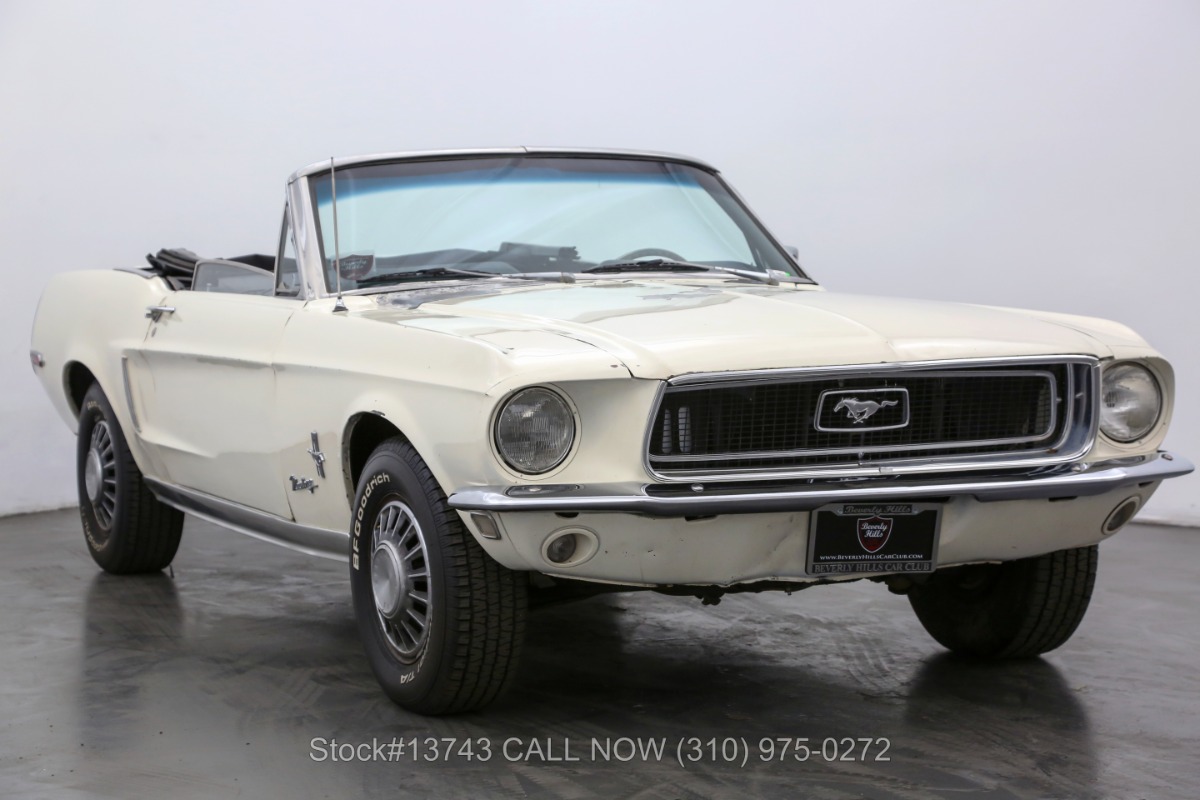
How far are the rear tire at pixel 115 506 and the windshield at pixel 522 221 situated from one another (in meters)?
1.57

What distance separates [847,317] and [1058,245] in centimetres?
429

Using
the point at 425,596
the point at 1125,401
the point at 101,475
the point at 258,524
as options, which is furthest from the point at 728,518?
the point at 101,475

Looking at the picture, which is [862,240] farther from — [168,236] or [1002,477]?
[1002,477]

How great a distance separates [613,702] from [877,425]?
41.4 inches

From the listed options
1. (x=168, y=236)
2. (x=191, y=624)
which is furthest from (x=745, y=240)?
(x=168, y=236)

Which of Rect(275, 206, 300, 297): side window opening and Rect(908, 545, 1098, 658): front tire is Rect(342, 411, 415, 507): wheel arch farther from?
Rect(908, 545, 1098, 658): front tire

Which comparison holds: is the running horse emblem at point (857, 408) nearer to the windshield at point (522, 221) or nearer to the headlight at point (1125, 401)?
the headlight at point (1125, 401)

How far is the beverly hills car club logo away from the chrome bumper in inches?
3.0

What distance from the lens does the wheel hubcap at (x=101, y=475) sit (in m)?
5.38

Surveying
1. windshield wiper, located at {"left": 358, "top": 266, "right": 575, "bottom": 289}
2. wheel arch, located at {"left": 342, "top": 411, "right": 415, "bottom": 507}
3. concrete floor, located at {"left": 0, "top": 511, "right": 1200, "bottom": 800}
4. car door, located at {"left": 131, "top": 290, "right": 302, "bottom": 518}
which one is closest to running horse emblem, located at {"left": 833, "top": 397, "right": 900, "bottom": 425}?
concrete floor, located at {"left": 0, "top": 511, "right": 1200, "bottom": 800}

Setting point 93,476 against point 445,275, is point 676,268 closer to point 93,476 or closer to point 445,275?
point 445,275

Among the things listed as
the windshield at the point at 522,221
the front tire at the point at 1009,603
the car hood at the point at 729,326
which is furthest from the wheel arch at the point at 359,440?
the front tire at the point at 1009,603

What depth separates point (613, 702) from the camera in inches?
142

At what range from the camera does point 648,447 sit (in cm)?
293
